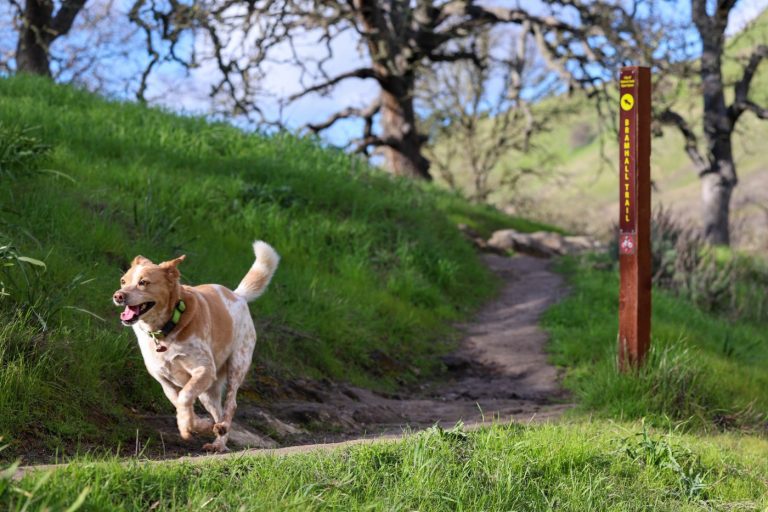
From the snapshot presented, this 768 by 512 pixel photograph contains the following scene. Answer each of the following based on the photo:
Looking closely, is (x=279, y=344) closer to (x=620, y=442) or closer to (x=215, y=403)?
(x=215, y=403)

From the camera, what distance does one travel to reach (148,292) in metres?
5.11

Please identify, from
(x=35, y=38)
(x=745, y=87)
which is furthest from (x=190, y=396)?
(x=745, y=87)

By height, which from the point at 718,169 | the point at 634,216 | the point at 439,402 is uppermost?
the point at 718,169

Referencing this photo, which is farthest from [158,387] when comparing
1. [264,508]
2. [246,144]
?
[246,144]

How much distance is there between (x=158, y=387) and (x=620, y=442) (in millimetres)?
3400

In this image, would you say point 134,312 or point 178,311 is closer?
point 134,312

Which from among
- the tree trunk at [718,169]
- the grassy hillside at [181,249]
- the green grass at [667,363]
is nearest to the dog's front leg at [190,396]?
the grassy hillside at [181,249]

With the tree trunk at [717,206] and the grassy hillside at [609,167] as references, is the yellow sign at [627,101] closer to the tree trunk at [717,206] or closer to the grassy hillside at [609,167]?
the grassy hillside at [609,167]

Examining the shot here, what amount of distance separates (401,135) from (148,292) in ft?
57.7

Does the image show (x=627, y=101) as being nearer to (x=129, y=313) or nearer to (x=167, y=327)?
(x=167, y=327)

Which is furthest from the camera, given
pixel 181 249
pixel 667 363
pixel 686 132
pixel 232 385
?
pixel 686 132

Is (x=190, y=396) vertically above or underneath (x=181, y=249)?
underneath

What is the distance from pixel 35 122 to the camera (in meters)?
11.5

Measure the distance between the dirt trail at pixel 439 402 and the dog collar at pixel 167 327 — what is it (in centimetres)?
61
